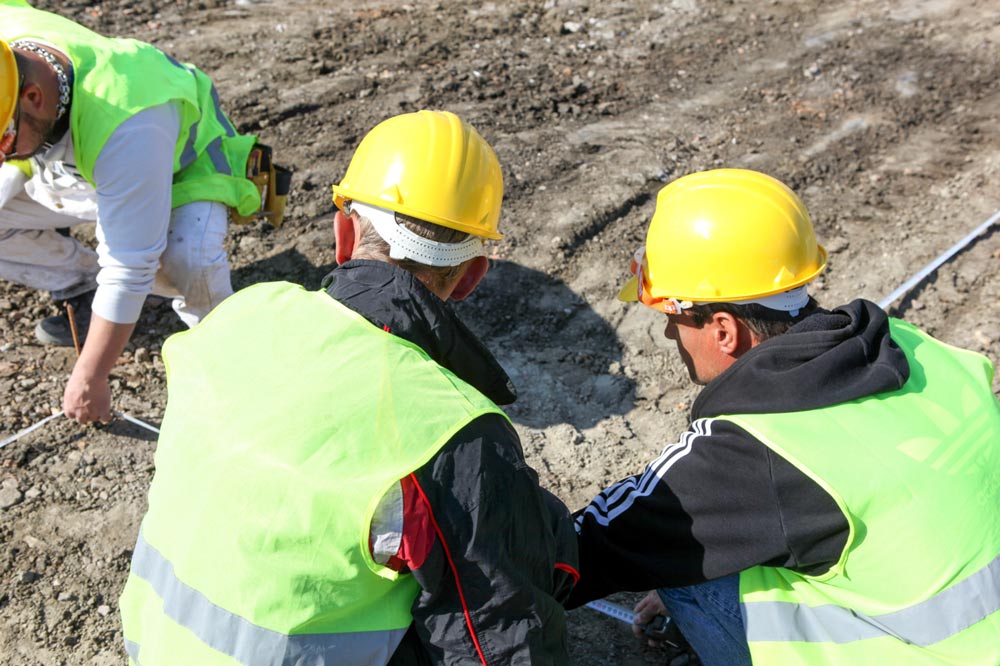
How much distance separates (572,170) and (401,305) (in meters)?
3.36

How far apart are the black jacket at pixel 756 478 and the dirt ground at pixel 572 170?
0.94 metres

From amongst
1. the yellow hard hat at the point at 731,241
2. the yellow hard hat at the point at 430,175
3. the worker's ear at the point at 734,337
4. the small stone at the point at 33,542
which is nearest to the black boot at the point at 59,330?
the small stone at the point at 33,542

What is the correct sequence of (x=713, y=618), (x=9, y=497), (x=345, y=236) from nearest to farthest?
1. (x=345, y=236)
2. (x=713, y=618)
3. (x=9, y=497)

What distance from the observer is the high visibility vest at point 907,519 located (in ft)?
6.46

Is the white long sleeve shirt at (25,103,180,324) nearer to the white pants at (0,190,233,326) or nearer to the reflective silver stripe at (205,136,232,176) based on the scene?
the white pants at (0,190,233,326)

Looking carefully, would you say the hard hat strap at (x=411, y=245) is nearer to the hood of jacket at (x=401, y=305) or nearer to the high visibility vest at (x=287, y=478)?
the hood of jacket at (x=401, y=305)

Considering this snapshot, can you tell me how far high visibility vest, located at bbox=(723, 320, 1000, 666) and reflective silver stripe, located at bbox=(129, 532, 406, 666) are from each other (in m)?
0.97

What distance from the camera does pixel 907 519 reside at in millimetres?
1968

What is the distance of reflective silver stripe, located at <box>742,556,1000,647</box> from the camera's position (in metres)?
2.00

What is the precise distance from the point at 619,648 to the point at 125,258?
225 cm

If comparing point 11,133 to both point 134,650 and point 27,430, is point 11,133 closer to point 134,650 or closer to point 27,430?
point 27,430

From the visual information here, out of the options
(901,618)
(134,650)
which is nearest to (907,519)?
(901,618)

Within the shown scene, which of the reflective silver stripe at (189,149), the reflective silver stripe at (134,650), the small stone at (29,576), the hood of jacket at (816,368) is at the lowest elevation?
the small stone at (29,576)

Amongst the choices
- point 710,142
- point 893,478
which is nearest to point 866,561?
point 893,478
